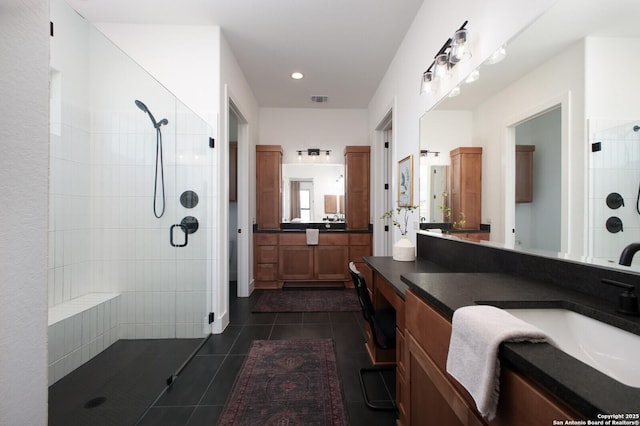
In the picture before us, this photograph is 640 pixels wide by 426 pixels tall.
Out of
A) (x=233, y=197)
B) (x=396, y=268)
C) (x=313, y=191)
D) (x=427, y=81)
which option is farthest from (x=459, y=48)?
(x=233, y=197)

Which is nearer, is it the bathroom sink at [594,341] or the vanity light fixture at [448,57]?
the bathroom sink at [594,341]

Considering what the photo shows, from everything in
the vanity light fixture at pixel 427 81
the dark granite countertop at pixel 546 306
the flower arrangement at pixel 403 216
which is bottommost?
Answer: the dark granite countertop at pixel 546 306

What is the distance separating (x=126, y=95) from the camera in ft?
5.85

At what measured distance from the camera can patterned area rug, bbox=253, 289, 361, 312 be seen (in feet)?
10.3

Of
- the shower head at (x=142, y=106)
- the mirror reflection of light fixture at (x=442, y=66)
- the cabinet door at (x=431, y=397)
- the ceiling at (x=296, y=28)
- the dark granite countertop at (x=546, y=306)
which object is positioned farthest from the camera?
the ceiling at (x=296, y=28)

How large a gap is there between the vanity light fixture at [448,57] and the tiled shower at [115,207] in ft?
6.33

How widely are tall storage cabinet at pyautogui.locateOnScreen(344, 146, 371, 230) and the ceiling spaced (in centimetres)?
102

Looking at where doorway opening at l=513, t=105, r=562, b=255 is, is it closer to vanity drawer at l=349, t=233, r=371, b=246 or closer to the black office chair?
the black office chair

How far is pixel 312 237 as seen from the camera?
3980 millimetres

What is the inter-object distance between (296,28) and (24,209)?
252 cm

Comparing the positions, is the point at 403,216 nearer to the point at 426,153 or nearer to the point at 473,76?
the point at 426,153

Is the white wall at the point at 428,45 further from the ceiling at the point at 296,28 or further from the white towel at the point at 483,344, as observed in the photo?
the white towel at the point at 483,344

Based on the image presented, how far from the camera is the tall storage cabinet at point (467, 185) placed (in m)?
1.52

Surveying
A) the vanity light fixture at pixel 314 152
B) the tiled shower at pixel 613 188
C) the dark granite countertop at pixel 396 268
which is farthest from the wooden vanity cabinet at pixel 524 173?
the vanity light fixture at pixel 314 152
